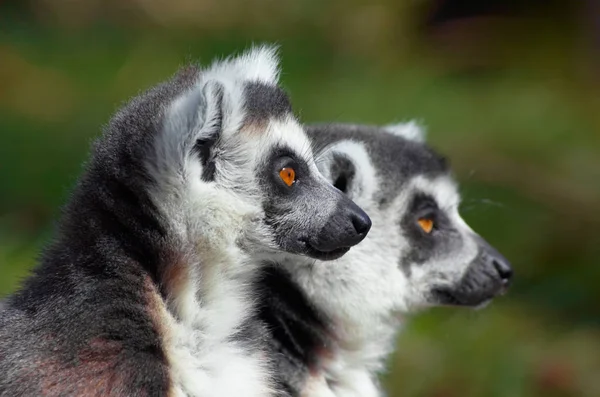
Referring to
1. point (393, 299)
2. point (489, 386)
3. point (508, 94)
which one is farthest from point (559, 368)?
point (508, 94)

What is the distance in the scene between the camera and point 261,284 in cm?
294

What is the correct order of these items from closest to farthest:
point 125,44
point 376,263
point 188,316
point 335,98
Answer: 1. point 188,316
2. point 376,263
3. point 335,98
4. point 125,44

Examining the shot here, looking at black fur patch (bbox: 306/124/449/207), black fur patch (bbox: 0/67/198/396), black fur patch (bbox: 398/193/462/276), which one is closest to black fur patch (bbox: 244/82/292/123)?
black fur patch (bbox: 0/67/198/396)

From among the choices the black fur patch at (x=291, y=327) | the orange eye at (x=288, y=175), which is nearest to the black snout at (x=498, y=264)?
the black fur patch at (x=291, y=327)

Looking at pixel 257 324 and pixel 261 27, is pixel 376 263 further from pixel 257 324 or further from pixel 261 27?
pixel 261 27

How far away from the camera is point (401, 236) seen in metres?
3.48

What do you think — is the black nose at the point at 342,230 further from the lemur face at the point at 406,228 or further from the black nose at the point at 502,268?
the black nose at the point at 502,268

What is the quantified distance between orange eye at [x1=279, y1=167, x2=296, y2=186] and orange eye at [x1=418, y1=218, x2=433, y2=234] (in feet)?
3.14

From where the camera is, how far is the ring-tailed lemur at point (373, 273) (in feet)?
10.3

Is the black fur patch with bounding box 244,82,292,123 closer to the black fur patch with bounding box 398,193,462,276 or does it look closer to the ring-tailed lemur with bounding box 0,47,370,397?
the ring-tailed lemur with bounding box 0,47,370,397

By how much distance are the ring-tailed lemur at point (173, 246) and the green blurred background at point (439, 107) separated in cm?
200

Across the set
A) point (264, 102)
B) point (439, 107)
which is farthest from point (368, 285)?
point (439, 107)

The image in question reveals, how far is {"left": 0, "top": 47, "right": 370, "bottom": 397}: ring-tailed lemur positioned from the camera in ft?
7.75

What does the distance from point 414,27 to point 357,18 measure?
2.18 ft
